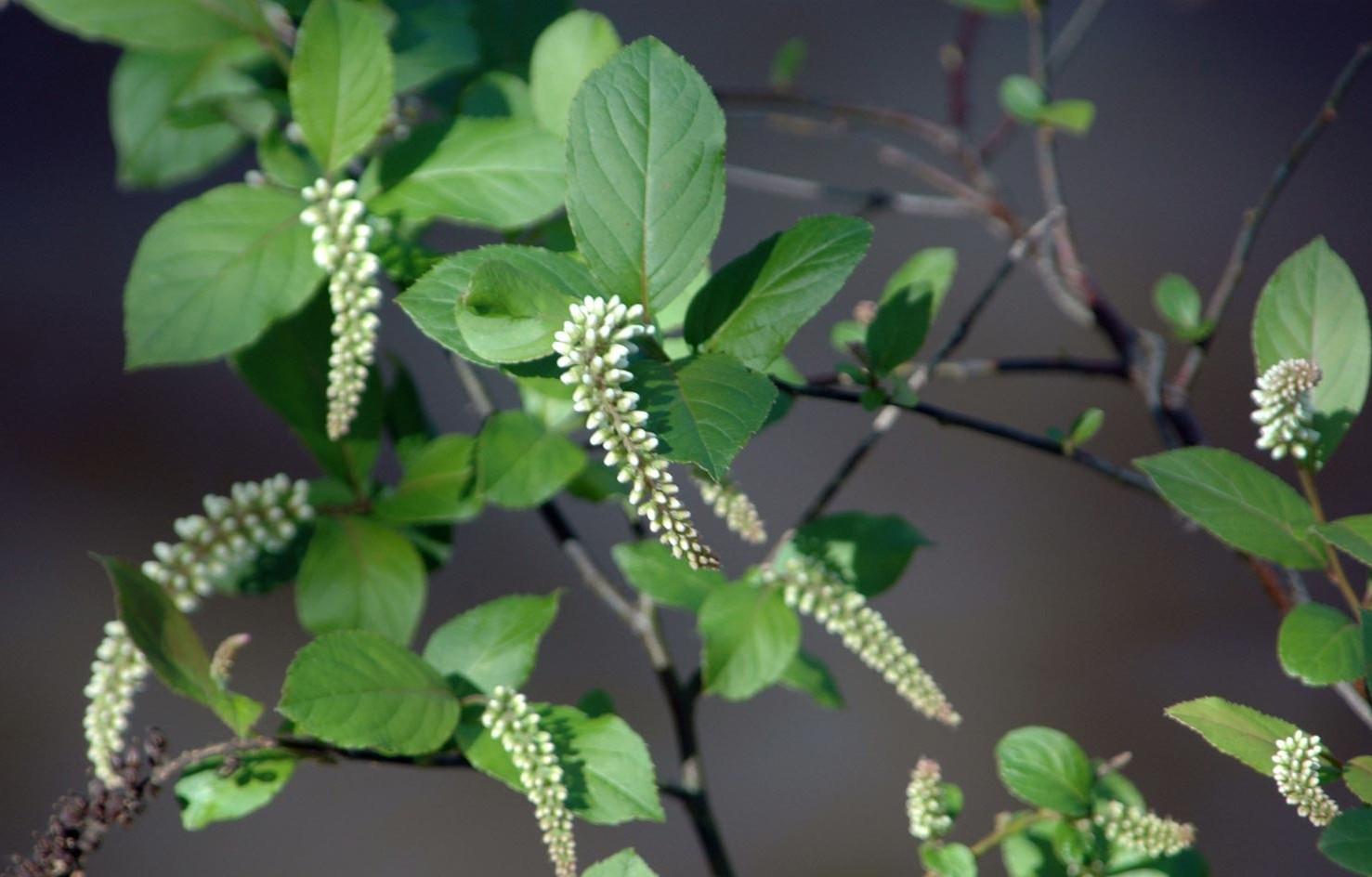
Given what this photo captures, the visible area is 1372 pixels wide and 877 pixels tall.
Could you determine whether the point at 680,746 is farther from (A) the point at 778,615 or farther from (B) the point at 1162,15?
(B) the point at 1162,15

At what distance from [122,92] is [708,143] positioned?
44 cm

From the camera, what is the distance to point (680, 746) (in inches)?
24.0

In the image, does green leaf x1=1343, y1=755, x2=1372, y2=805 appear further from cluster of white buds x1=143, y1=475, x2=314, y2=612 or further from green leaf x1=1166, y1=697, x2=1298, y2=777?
cluster of white buds x1=143, y1=475, x2=314, y2=612

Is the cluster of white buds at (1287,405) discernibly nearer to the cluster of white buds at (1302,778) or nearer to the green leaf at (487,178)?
the cluster of white buds at (1302,778)

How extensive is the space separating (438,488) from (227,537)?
10 centimetres

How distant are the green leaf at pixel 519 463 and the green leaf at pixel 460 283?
0.49 ft

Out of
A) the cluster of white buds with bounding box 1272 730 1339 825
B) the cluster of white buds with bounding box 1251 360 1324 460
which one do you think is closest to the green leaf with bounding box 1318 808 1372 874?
the cluster of white buds with bounding box 1272 730 1339 825

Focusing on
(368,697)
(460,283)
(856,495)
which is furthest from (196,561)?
(856,495)

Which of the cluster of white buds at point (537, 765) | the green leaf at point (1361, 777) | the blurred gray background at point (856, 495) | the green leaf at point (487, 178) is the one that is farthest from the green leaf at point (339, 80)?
the blurred gray background at point (856, 495)

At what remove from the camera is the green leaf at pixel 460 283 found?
389 mm

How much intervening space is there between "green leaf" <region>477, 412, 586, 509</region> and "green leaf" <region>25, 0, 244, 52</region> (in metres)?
0.24

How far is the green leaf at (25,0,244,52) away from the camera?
1.81 ft

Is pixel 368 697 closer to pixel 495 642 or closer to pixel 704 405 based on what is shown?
pixel 495 642

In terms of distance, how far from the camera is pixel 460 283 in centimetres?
40
